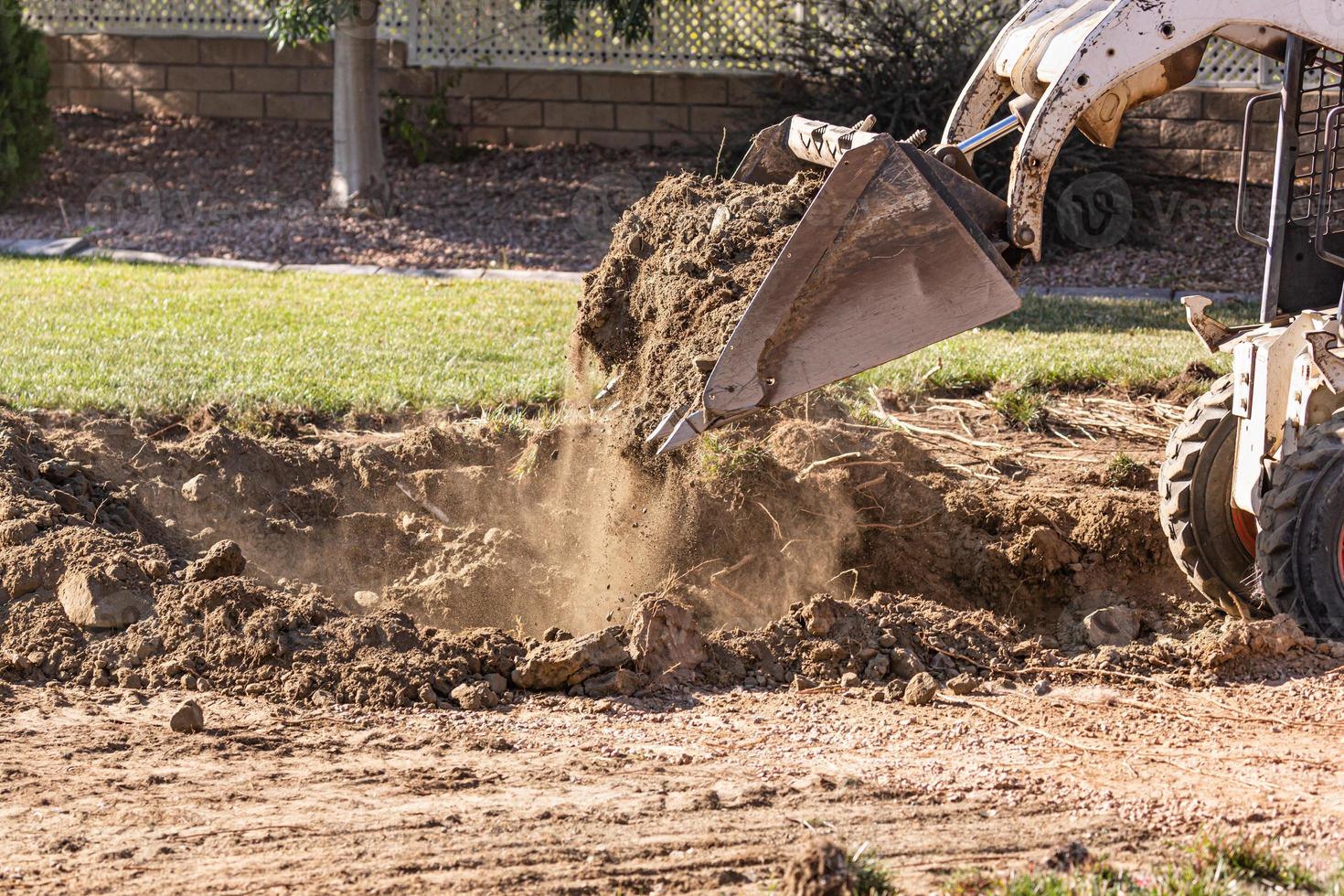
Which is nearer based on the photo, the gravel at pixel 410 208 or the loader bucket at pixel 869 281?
the loader bucket at pixel 869 281

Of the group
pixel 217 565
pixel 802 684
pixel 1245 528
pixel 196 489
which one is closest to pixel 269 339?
pixel 196 489

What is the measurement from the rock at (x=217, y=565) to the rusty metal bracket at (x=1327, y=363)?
3665 mm

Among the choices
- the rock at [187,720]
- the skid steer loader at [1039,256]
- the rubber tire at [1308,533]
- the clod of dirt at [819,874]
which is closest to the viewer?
the clod of dirt at [819,874]

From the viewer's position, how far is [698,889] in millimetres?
3049

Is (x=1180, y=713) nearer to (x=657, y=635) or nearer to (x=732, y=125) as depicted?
(x=657, y=635)

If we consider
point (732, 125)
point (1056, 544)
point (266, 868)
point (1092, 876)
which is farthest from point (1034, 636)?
point (732, 125)

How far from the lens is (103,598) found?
15.2ft

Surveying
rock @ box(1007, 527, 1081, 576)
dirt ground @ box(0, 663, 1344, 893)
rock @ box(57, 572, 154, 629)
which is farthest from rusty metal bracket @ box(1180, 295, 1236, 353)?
rock @ box(57, 572, 154, 629)

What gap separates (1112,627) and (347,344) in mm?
5271

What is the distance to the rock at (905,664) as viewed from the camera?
14.5ft

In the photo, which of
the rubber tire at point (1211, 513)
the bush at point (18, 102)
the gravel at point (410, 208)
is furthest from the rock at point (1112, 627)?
the bush at point (18, 102)

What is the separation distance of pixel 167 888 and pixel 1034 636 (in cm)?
308

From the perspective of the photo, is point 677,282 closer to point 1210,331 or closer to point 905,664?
point 905,664

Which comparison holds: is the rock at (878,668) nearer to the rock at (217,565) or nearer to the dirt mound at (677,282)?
the dirt mound at (677,282)
